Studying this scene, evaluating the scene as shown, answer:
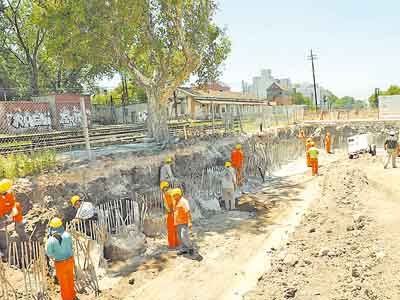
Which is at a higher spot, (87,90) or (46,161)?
(87,90)

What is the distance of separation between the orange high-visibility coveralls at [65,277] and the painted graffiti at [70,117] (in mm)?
19651

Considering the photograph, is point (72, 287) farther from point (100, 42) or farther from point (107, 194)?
point (100, 42)

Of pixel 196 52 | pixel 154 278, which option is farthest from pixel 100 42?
pixel 154 278

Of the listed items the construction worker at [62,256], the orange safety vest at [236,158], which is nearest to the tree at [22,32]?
the orange safety vest at [236,158]

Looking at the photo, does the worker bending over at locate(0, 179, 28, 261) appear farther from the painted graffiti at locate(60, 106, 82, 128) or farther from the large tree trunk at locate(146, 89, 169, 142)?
the painted graffiti at locate(60, 106, 82, 128)

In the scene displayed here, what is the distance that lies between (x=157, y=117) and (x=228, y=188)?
20.4 ft

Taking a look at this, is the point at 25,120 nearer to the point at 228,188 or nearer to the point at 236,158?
the point at 236,158

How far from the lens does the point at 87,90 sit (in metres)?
39.6

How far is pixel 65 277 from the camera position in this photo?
7.08 meters

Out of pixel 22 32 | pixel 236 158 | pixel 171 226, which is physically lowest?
pixel 171 226

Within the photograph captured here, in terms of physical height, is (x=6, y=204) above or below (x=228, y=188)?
above

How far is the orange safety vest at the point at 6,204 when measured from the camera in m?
8.27

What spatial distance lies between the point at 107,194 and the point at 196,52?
29.8 ft

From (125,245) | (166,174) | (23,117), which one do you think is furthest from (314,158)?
(23,117)
